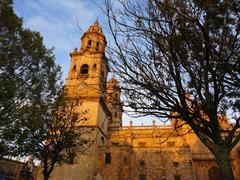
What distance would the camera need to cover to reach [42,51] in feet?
44.4

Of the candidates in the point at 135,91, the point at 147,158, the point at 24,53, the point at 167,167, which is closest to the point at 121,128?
the point at 147,158

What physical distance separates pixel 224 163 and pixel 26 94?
11.2 m

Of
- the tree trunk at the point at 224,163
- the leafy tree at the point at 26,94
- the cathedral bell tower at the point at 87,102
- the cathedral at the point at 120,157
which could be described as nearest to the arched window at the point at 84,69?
the cathedral bell tower at the point at 87,102

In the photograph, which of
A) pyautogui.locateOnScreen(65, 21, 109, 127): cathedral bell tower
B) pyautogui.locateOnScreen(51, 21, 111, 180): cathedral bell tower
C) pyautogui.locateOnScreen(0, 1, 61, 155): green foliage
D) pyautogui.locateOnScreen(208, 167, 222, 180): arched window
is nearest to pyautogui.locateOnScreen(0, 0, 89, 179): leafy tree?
pyautogui.locateOnScreen(0, 1, 61, 155): green foliage

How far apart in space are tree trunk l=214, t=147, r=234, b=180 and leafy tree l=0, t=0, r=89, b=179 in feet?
32.6

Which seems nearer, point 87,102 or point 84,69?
point 87,102

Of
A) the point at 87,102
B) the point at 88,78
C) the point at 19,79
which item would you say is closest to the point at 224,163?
the point at 19,79

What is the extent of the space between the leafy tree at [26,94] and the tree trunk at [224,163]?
9.92 m

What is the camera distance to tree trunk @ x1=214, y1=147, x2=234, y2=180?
5.58 meters

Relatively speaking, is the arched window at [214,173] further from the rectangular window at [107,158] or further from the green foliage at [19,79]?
the green foliage at [19,79]

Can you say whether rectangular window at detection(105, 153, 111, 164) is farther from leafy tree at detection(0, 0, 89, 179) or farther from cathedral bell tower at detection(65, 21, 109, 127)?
leafy tree at detection(0, 0, 89, 179)

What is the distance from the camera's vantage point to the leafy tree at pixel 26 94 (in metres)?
11.2

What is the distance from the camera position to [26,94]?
1280cm

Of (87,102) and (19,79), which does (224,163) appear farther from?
(87,102)
